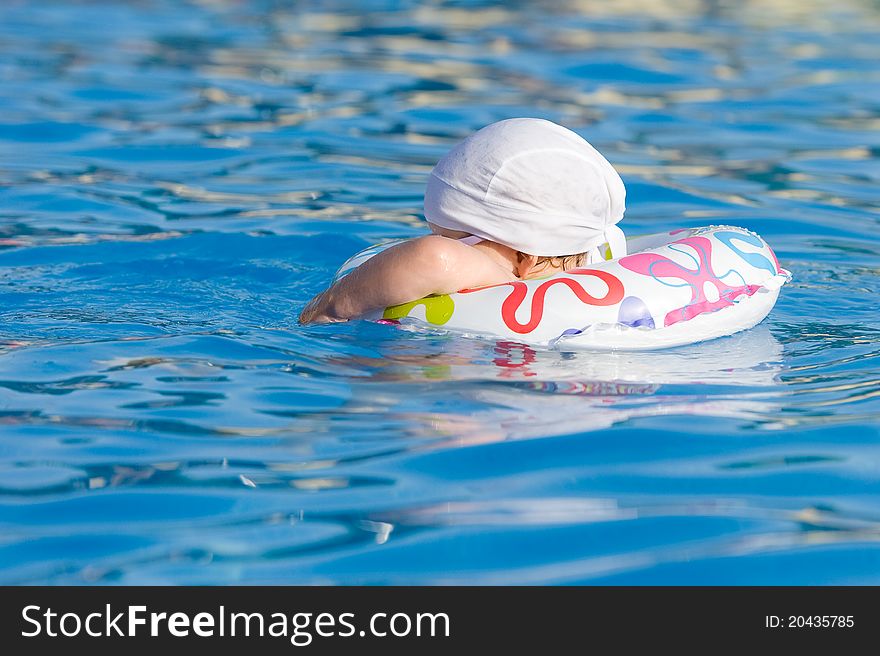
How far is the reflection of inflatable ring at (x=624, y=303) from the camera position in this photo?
468 centimetres

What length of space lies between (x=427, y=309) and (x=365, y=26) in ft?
31.9

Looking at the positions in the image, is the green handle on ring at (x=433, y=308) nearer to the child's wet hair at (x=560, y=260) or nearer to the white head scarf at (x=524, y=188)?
the white head scarf at (x=524, y=188)

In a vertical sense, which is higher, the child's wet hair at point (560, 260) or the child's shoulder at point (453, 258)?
the child's wet hair at point (560, 260)

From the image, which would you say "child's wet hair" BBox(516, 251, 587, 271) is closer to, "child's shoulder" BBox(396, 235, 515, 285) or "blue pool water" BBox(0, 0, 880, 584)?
"child's shoulder" BBox(396, 235, 515, 285)

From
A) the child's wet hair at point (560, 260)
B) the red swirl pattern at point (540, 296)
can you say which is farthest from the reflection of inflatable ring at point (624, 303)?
the child's wet hair at point (560, 260)

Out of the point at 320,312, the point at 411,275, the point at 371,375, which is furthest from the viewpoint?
the point at 320,312

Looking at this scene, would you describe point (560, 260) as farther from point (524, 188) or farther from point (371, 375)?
point (371, 375)

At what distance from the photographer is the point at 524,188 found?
185 inches

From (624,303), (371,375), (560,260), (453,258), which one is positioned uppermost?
(560,260)

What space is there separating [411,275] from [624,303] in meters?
0.76

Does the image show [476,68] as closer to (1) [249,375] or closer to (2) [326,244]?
(2) [326,244]

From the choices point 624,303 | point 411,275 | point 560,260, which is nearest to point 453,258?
point 411,275

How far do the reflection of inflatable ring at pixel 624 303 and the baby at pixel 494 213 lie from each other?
0.32ft

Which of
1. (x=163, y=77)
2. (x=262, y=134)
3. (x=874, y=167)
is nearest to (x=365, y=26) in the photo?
(x=163, y=77)
